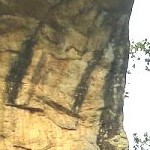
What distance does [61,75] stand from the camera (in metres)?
7.54

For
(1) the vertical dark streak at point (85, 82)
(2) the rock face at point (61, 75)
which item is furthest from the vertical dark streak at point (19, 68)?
(1) the vertical dark streak at point (85, 82)

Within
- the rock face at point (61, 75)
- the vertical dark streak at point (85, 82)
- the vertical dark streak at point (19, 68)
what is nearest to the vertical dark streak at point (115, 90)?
the rock face at point (61, 75)

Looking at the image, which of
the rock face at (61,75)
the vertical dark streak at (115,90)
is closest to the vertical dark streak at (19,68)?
the rock face at (61,75)

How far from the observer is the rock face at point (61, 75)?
718cm

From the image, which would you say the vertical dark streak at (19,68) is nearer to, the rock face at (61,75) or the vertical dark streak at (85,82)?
the rock face at (61,75)

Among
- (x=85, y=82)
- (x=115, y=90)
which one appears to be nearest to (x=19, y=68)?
(x=85, y=82)

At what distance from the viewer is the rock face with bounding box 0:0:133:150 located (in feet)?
23.5

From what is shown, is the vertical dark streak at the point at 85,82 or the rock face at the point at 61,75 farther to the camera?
the vertical dark streak at the point at 85,82

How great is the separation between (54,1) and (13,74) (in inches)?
64.9

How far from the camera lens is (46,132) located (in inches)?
283

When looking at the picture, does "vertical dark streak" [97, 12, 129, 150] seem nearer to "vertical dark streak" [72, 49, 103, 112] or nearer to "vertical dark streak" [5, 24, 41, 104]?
"vertical dark streak" [72, 49, 103, 112]

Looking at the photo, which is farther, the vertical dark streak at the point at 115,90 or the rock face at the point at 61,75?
the vertical dark streak at the point at 115,90

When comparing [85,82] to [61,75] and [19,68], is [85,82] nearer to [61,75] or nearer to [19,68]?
[61,75]

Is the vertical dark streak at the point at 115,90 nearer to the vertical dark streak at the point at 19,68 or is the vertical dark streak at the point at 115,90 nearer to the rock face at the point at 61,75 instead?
the rock face at the point at 61,75
